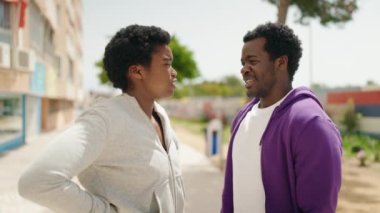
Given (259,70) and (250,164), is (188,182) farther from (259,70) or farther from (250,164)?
(259,70)

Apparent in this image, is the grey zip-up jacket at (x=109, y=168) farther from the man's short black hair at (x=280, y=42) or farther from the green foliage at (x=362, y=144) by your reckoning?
the green foliage at (x=362, y=144)

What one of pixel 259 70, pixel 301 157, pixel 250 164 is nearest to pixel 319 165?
pixel 301 157

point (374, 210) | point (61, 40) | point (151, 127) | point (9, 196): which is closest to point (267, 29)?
point (151, 127)

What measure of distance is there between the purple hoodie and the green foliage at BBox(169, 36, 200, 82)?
27.2 m

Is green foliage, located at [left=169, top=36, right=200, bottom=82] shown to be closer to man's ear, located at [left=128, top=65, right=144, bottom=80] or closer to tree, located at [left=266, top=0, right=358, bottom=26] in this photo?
tree, located at [left=266, top=0, right=358, bottom=26]

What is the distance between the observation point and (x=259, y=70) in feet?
7.49

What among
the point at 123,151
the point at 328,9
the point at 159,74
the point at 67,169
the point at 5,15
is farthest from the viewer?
the point at 5,15

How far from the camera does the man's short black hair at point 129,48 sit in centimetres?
196

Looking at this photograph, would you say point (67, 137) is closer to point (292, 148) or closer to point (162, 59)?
point (162, 59)

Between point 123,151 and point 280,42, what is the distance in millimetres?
1073

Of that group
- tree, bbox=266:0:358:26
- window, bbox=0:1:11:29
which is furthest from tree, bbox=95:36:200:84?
tree, bbox=266:0:358:26

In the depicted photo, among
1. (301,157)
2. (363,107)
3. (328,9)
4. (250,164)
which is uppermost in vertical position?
(328,9)

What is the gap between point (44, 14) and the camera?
1919 centimetres

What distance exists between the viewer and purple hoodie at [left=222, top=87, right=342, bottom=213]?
1.85 meters
